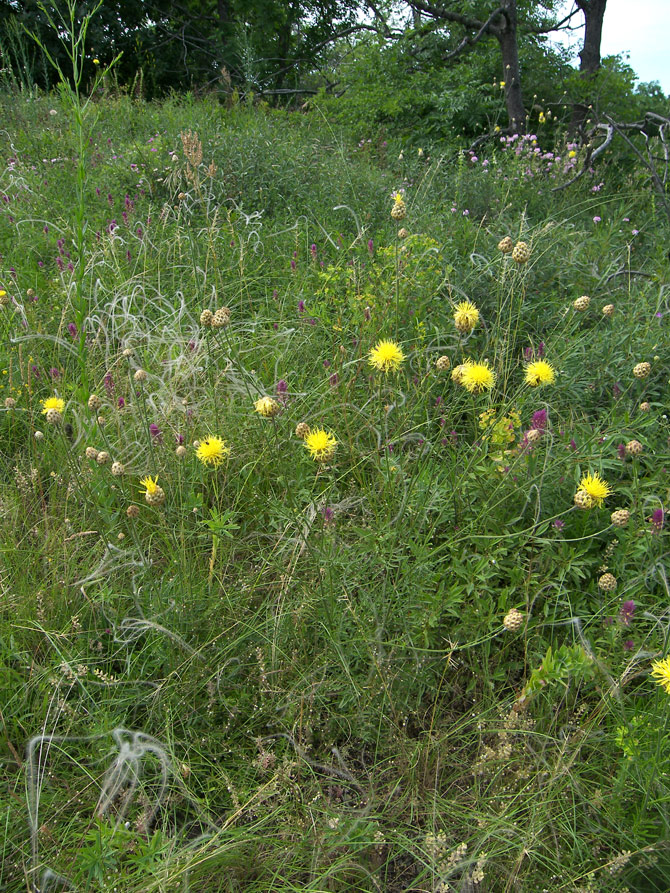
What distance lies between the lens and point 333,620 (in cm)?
164

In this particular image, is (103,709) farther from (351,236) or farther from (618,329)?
(351,236)

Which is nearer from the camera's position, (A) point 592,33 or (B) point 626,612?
(B) point 626,612

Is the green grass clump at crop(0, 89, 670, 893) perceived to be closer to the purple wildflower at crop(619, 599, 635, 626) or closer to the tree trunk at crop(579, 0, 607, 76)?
the purple wildflower at crop(619, 599, 635, 626)

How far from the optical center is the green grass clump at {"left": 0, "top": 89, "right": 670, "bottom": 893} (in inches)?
52.2

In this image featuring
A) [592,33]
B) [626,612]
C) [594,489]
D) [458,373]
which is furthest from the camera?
[592,33]

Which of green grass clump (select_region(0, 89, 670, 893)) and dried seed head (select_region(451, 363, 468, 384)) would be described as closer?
green grass clump (select_region(0, 89, 670, 893))

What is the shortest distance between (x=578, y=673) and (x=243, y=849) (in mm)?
793

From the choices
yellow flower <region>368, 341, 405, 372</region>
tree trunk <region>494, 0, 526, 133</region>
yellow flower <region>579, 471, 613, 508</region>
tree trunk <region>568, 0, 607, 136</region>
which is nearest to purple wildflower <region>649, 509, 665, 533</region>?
yellow flower <region>579, 471, 613, 508</region>

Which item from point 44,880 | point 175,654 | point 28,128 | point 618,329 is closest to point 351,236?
point 618,329

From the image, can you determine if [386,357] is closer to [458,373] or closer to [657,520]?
[458,373]

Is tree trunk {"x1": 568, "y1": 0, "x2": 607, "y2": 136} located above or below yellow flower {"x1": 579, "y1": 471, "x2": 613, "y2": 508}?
above

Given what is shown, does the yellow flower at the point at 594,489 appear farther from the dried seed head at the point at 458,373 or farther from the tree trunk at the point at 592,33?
the tree trunk at the point at 592,33

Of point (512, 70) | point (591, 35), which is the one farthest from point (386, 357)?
point (591, 35)

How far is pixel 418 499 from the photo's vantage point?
1.84m
